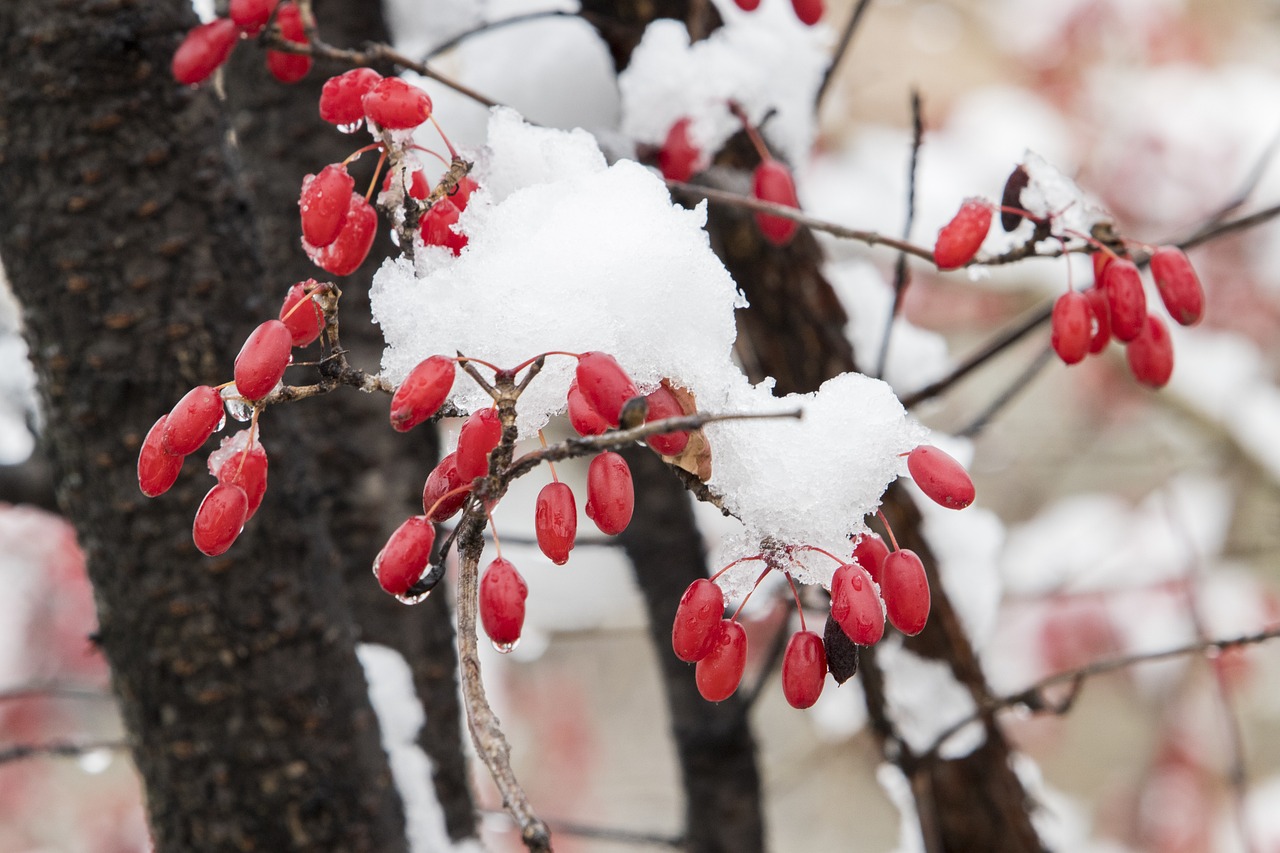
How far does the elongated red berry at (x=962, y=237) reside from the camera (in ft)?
2.42

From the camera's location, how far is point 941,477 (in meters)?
0.56

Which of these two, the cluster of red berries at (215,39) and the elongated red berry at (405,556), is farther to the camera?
the cluster of red berries at (215,39)

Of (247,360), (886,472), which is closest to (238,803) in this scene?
(247,360)

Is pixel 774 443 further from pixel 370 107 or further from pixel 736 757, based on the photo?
pixel 736 757

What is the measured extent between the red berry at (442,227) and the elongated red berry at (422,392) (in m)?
0.16

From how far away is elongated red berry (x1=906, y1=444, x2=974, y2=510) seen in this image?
0.56m

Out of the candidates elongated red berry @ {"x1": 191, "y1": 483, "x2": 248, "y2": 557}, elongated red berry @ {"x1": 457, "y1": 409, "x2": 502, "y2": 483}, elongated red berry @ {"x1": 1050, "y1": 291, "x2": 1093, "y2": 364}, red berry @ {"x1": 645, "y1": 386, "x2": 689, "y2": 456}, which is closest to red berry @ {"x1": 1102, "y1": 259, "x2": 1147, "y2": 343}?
elongated red berry @ {"x1": 1050, "y1": 291, "x2": 1093, "y2": 364}

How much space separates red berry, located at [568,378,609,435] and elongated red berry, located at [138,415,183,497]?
218mm

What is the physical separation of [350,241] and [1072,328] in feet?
1.66

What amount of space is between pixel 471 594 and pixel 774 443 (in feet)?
0.72

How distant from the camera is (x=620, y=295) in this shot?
58 cm

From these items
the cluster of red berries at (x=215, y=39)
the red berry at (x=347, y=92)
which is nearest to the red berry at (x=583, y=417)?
the red berry at (x=347, y=92)

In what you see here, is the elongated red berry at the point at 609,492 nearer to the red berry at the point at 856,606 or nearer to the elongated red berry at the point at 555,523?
the elongated red berry at the point at 555,523

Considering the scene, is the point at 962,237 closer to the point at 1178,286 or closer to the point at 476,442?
the point at 1178,286
